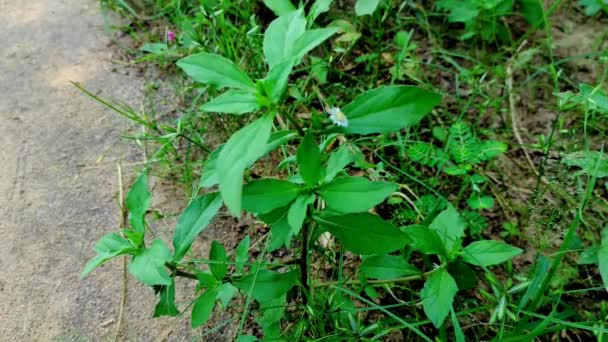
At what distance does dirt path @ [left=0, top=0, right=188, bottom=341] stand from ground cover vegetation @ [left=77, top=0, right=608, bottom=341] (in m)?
0.13

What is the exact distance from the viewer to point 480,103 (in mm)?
2182

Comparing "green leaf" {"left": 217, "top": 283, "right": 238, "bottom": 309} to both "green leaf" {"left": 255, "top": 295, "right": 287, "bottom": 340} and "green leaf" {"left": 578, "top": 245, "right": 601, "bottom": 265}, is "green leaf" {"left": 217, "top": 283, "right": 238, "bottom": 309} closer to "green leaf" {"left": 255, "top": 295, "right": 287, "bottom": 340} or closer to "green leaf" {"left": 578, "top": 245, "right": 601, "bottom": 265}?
"green leaf" {"left": 255, "top": 295, "right": 287, "bottom": 340}

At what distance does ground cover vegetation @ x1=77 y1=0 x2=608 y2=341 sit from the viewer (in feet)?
3.75

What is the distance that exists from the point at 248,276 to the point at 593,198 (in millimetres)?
1236

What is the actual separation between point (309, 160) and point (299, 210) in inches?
4.6

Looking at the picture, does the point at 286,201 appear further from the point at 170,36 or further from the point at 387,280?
the point at 170,36

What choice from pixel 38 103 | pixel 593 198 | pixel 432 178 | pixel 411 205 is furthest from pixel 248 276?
pixel 38 103

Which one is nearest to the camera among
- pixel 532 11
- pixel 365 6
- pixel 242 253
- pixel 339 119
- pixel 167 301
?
pixel 339 119

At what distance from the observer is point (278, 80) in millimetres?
1062

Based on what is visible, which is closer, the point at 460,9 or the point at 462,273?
the point at 462,273

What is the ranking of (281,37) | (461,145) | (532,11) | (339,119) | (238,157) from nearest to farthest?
(238,157), (339,119), (281,37), (461,145), (532,11)

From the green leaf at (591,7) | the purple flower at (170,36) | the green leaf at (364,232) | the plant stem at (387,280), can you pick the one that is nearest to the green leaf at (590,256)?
the plant stem at (387,280)

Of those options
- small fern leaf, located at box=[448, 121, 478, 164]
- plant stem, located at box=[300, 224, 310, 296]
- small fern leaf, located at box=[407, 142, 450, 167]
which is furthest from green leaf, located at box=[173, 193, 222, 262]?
small fern leaf, located at box=[448, 121, 478, 164]

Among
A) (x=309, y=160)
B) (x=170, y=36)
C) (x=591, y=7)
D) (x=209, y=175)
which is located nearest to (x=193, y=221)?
(x=209, y=175)
